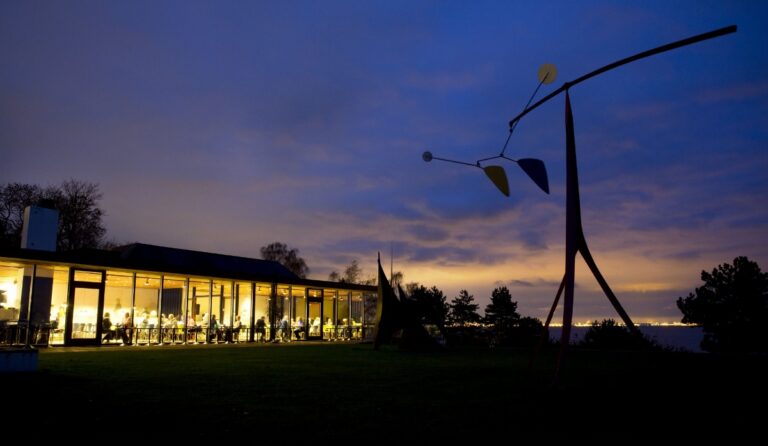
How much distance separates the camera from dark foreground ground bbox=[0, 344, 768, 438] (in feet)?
12.5

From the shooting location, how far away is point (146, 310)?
2058 centimetres

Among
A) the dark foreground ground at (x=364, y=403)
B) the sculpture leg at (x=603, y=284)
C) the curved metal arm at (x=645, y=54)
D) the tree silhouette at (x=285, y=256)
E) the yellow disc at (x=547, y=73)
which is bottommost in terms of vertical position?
the dark foreground ground at (x=364, y=403)

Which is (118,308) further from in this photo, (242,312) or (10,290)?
(242,312)

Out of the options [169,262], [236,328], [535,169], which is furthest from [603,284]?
[169,262]

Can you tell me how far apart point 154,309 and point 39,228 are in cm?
602

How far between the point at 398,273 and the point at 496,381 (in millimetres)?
38446

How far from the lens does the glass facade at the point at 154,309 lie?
15.4 m

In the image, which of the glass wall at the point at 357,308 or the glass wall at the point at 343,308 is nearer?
the glass wall at the point at 343,308

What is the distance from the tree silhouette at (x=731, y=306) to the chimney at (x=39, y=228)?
27.1 m

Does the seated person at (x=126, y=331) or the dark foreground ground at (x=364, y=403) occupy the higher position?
the seated person at (x=126, y=331)

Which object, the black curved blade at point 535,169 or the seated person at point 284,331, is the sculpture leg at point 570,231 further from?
the seated person at point 284,331

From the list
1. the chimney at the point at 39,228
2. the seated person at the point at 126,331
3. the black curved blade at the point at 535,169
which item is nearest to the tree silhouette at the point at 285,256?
the seated person at the point at 126,331

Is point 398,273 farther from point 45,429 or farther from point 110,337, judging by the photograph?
point 45,429

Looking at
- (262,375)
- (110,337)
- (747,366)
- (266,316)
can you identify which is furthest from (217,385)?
(266,316)
